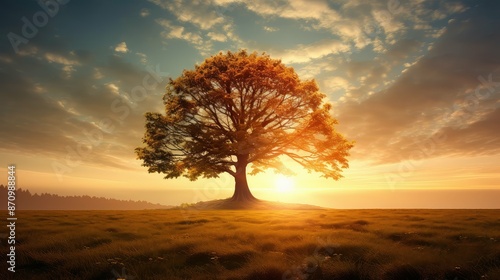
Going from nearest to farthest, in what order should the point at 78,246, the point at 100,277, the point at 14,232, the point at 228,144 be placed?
the point at 100,277
the point at 78,246
the point at 14,232
the point at 228,144

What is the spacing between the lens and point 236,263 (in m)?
7.75

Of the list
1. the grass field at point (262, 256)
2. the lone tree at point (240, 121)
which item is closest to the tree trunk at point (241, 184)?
the lone tree at point (240, 121)

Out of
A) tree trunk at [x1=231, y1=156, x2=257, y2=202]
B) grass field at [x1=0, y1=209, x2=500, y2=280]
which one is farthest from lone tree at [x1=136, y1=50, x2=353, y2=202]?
grass field at [x1=0, y1=209, x2=500, y2=280]

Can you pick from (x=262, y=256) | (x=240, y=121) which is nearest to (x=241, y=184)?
(x=240, y=121)

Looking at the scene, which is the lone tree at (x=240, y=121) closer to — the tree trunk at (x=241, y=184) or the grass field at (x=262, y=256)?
the tree trunk at (x=241, y=184)

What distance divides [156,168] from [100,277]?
28939 millimetres

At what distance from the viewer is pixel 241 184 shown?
37000mm

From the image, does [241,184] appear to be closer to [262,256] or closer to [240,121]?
[240,121]

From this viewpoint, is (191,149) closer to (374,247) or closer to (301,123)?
(301,123)

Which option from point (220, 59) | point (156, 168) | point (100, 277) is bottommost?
point (100, 277)

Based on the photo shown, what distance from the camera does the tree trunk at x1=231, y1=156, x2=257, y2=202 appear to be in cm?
3650

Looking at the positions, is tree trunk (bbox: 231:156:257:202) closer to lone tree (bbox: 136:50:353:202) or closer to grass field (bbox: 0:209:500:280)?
lone tree (bbox: 136:50:353:202)

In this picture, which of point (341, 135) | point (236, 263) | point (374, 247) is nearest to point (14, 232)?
point (236, 263)

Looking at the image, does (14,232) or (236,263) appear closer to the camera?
(236,263)
